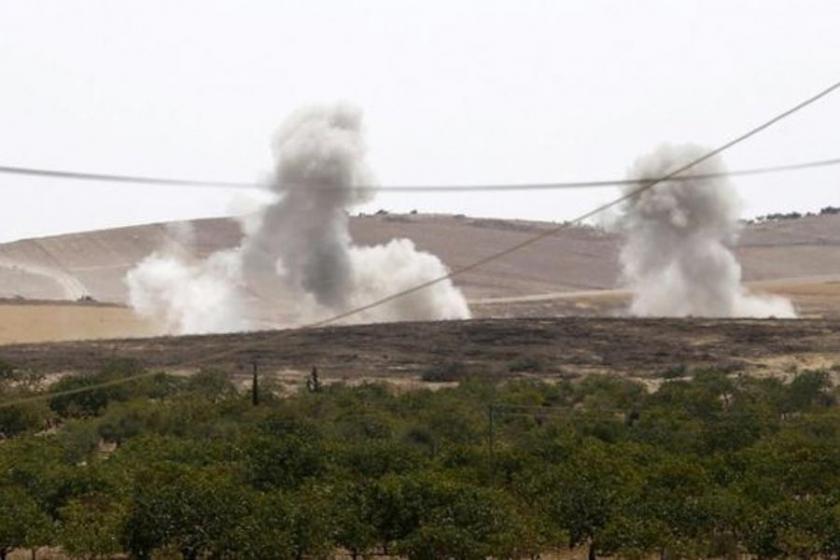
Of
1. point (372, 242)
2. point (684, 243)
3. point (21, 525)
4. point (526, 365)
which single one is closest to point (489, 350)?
point (526, 365)

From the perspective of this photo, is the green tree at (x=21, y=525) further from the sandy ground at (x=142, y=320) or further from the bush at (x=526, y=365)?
the sandy ground at (x=142, y=320)

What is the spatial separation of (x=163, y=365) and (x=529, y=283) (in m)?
102

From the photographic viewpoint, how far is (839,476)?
36531 millimetres

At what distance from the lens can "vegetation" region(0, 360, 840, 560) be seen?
97.4 ft

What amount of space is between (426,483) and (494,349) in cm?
5719

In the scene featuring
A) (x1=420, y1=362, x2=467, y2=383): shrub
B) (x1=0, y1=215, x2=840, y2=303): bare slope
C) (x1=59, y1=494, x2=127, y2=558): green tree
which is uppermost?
(x1=0, y1=215, x2=840, y2=303): bare slope

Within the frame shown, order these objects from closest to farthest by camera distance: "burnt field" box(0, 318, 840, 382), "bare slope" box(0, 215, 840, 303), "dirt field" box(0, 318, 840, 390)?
"burnt field" box(0, 318, 840, 382) → "dirt field" box(0, 318, 840, 390) → "bare slope" box(0, 215, 840, 303)

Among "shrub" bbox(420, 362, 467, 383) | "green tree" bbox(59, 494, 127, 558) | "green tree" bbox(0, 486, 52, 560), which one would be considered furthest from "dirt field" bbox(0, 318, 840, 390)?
"green tree" bbox(0, 486, 52, 560)

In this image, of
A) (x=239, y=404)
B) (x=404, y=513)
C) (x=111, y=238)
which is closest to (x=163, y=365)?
(x=239, y=404)

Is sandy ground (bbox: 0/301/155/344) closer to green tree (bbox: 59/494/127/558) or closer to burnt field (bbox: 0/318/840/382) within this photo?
burnt field (bbox: 0/318/840/382)

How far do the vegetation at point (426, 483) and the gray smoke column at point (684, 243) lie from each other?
58492 mm

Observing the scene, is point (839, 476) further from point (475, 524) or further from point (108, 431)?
point (108, 431)

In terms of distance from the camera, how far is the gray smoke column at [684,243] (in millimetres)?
112312

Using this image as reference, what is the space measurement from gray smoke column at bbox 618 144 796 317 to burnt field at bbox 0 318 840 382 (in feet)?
40.8
